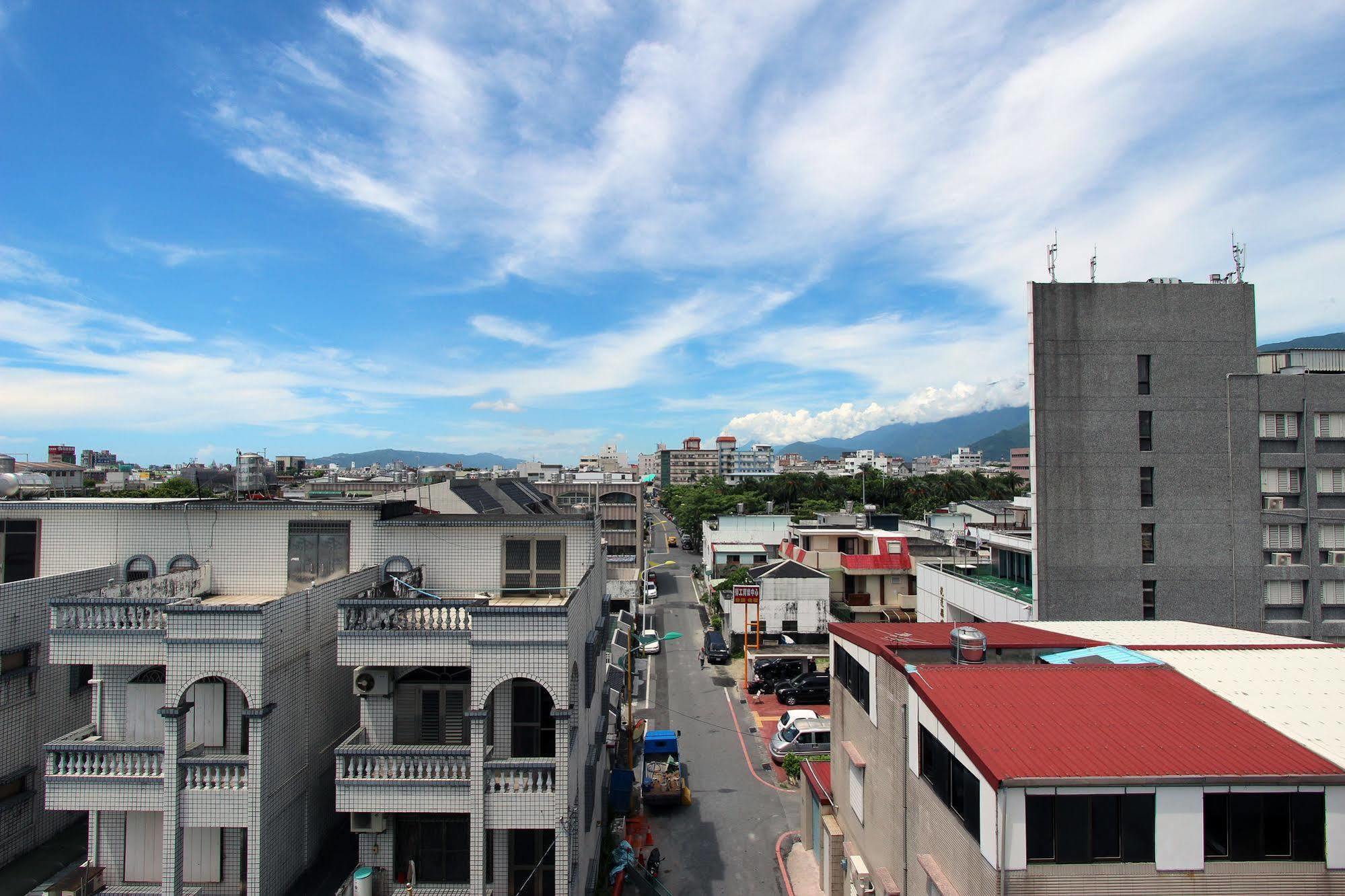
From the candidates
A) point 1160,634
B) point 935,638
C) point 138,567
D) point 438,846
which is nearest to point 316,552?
point 138,567

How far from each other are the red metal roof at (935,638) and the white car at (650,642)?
17508 mm

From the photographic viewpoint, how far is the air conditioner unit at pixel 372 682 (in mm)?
11836

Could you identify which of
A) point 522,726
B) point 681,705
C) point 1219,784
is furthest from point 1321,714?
point 681,705

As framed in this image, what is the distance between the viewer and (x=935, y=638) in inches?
515

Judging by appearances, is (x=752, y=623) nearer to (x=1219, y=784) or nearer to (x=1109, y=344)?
(x=1109, y=344)

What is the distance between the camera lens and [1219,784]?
7.88 m

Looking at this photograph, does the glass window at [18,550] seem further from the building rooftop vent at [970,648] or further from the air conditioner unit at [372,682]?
the building rooftop vent at [970,648]

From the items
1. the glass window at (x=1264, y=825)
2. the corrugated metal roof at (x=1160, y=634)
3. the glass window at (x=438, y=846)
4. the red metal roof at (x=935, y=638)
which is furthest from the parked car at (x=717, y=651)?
the glass window at (x=1264, y=825)

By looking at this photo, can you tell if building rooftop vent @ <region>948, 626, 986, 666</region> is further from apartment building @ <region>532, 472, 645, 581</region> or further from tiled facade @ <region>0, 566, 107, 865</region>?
apartment building @ <region>532, 472, 645, 581</region>

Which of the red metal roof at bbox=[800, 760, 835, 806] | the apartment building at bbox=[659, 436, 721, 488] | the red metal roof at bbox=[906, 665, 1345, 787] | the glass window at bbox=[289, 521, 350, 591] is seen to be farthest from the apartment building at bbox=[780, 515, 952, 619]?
the apartment building at bbox=[659, 436, 721, 488]

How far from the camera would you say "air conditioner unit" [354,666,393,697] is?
11.8m

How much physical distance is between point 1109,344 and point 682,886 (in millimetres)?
24205

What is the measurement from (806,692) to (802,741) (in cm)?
554

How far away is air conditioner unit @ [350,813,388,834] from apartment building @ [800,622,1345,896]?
29.6 ft
